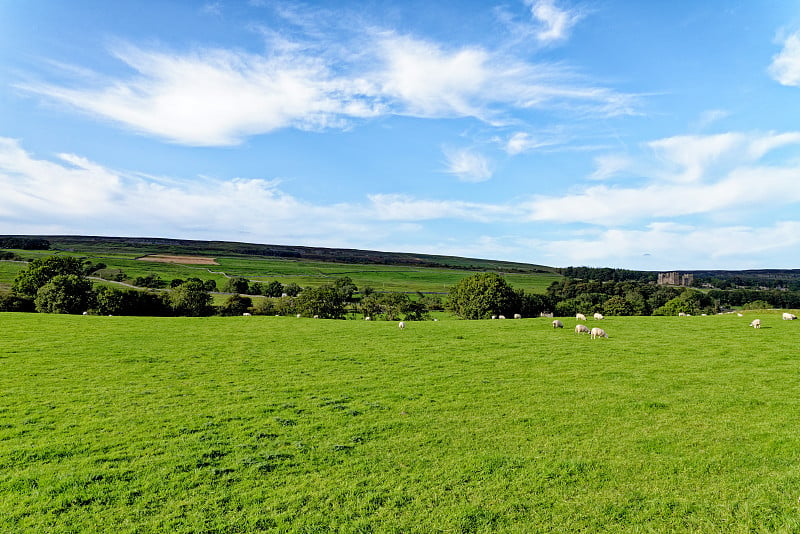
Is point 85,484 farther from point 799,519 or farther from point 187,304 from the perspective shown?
point 187,304

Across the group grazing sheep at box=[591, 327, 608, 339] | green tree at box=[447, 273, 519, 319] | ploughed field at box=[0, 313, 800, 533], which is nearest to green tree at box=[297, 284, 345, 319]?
green tree at box=[447, 273, 519, 319]

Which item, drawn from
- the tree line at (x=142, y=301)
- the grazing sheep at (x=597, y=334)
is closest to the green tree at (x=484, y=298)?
the tree line at (x=142, y=301)

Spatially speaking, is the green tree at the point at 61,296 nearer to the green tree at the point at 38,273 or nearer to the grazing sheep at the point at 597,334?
the green tree at the point at 38,273

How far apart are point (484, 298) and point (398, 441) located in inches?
2334

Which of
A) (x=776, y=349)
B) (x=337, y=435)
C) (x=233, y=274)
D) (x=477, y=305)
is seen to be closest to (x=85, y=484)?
(x=337, y=435)

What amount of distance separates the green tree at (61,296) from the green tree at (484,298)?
60.5 metres

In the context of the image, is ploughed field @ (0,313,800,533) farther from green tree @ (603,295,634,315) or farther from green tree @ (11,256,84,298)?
green tree @ (603,295,634,315)

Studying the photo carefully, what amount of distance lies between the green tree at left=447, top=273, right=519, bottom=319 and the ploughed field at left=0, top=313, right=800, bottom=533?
45430mm

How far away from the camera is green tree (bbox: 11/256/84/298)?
64.4 meters

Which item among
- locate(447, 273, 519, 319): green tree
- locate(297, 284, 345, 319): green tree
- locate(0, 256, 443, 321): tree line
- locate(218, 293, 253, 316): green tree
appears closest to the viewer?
locate(0, 256, 443, 321): tree line

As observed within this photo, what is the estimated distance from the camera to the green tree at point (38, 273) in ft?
211

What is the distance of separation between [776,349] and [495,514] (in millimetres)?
24610

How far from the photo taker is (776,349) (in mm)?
23094

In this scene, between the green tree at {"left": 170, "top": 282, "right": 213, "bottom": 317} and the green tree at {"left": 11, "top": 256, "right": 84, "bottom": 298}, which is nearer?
the green tree at {"left": 11, "top": 256, "right": 84, "bottom": 298}
